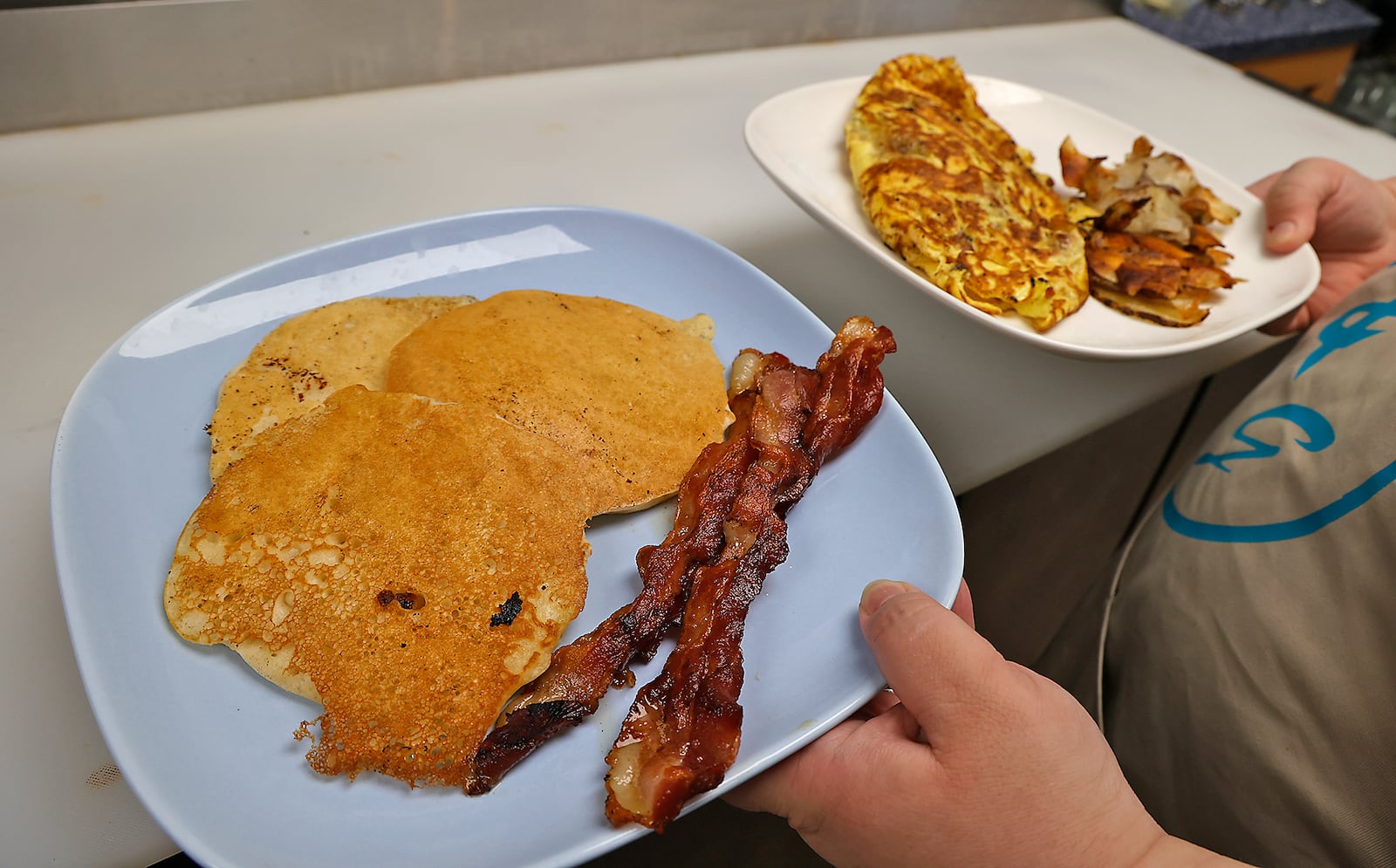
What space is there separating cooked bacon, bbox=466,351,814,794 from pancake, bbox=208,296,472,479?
16.5 inches

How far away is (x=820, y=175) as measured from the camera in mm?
1414

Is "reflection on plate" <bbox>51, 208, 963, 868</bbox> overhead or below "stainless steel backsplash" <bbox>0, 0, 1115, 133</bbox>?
below

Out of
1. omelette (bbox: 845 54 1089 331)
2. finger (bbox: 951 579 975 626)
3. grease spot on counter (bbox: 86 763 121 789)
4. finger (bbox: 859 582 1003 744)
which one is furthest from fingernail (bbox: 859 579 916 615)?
grease spot on counter (bbox: 86 763 121 789)

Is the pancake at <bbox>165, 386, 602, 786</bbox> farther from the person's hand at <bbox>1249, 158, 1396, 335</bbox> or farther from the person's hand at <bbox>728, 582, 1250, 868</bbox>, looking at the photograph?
the person's hand at <bbox>1249, 158, 1396, 335</bbox>

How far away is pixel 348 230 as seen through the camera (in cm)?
140

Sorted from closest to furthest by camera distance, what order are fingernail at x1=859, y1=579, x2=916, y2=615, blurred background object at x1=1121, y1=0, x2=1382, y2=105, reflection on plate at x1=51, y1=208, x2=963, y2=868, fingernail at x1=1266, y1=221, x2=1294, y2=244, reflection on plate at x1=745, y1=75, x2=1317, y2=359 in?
reflection on plate at x1=51, y1=208, x2=963, y2=868, fingernail at x1=859, y1=579, x2=916, y2=615, reflection on plate at x1=745, y1=75, x2=1317, y2=359, fingernail at x1=1266, y1=221, x2=1294, y2=244, blurred background object at x1=1121, y1=0, x2=1382, y2=105

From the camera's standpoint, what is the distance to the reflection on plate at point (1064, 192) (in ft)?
3.87

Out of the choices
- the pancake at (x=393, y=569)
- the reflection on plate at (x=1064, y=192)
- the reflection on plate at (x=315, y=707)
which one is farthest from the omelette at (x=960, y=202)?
the pancake at (x=393, y=569)

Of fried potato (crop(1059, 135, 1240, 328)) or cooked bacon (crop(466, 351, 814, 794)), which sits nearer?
cooked bacon (crop(466, 351, 814, 794))

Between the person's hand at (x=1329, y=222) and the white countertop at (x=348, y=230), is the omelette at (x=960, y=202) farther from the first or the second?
the person's hand at (x=1329, y=222)

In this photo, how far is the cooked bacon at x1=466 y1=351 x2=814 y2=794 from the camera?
71 centimetres

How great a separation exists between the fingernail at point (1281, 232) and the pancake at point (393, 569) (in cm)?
131

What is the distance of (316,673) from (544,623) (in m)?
0.21

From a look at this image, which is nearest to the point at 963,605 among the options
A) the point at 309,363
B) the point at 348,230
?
the point at 309,363
